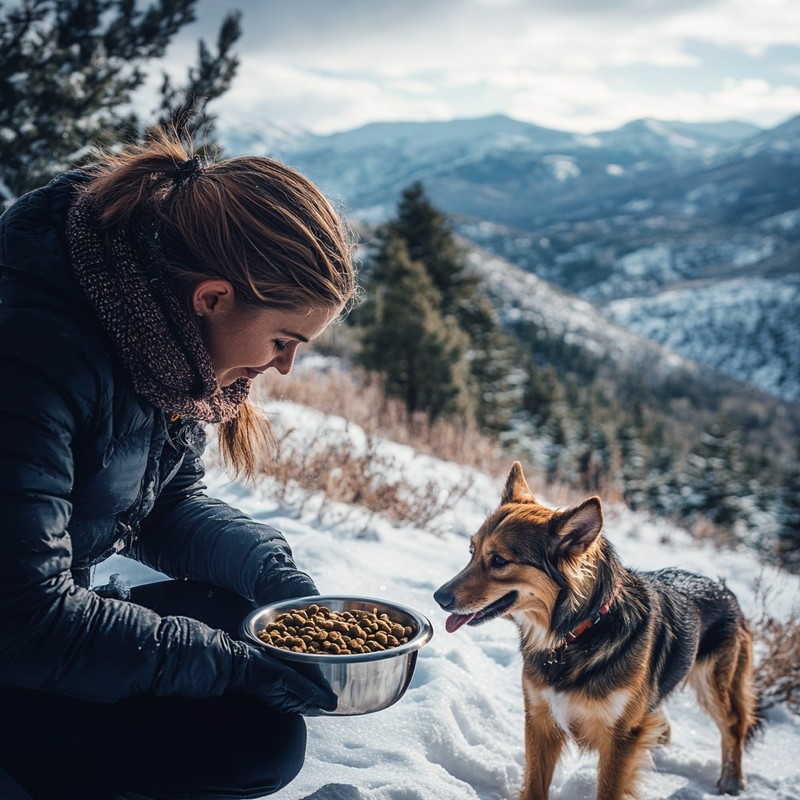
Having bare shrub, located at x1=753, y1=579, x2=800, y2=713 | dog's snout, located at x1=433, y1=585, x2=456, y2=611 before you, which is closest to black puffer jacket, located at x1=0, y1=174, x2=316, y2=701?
dog's snout, located at x1=433, y1=585, x2=456, y2=611

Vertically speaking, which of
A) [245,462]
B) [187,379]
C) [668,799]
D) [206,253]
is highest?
[206,253]

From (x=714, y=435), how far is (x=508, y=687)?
39.6 meters

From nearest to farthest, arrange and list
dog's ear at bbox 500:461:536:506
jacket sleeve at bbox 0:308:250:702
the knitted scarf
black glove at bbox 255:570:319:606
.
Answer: jacket sleeve at bbox 0:308:250:702
the knitted scarf
black glove at bbox 255:570:319:606
dog's ear at bbox 500:461:536:506

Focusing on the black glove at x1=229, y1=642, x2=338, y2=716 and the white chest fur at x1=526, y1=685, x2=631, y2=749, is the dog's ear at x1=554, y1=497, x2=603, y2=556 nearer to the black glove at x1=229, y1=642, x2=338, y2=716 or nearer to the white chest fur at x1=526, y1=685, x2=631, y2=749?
the white chest fur at x1=526, y1=685, x2=631, y2=749

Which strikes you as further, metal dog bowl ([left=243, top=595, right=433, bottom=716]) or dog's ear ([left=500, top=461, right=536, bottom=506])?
dog's ear ([left=500, top=461, right=536, bottom=506])

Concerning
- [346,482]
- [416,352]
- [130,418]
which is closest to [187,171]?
[130,418]

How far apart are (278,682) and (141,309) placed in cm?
113

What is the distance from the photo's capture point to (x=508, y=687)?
3.92 meters

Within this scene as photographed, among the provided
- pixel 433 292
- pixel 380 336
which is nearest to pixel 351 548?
→ pixel 380 336

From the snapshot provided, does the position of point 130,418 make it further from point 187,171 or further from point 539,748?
point 539,748

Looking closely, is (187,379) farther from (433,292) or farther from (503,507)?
(433,292)

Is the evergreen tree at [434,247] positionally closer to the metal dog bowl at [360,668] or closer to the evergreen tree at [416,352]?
the evergreen tree at [416,352]

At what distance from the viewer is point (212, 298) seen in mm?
2088

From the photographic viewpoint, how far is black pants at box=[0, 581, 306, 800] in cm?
194
